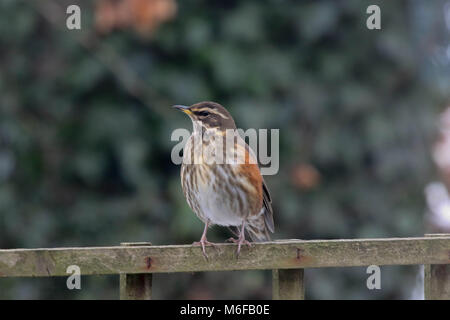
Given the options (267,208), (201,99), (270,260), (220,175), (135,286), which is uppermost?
(201,99)

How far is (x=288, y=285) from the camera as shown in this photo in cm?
303

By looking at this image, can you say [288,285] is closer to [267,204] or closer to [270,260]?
[270,260]

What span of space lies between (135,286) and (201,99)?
12.6 feet

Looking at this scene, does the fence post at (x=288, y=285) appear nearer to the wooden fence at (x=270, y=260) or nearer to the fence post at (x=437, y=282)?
the wooden fence at (x=270, y=260)

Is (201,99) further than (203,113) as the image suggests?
Yes

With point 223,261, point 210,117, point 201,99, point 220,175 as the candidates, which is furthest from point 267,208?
point 201,99

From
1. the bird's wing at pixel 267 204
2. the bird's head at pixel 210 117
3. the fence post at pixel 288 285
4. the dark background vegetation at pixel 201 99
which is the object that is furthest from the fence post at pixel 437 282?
the dark background vegetation at pixel 201 99

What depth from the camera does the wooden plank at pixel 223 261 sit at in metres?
2.95

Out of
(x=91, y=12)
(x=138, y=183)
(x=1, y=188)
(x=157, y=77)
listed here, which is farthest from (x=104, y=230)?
(x=91, y=12)

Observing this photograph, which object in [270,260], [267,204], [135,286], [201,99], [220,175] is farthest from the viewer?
[201,99]

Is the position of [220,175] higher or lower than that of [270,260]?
higher

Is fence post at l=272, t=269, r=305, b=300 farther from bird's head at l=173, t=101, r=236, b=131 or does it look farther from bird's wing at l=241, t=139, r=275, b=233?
bird's head at l=173, t=101, r=236, b=131

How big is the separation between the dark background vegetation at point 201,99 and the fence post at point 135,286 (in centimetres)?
337

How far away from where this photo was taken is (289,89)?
273 inches
